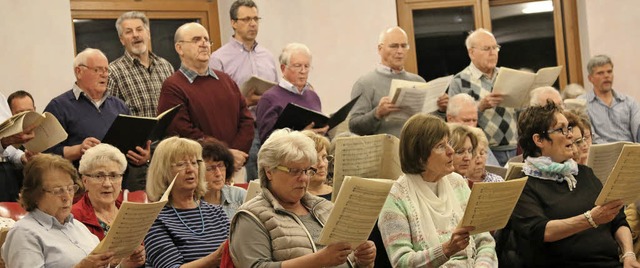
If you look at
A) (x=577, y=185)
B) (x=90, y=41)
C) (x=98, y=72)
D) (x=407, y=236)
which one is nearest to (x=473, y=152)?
(x=577, y=185)

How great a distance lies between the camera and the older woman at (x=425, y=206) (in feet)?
13.4

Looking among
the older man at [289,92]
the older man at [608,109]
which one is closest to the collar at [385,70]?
the older man at [289,92]

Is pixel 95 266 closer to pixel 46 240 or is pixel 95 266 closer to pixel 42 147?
pixel 46 240

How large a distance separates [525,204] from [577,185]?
267 millimetres

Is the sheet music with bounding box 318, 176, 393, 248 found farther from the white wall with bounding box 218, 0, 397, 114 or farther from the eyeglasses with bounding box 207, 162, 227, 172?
the white wall with bounding box 218, 0, 397, 114

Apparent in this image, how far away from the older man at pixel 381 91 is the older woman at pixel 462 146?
123cm

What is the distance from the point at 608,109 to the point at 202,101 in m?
3.61

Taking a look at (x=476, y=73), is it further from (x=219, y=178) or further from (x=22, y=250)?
(x=22, y=250)

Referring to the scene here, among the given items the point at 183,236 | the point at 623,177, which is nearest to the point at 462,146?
the point at 623,177

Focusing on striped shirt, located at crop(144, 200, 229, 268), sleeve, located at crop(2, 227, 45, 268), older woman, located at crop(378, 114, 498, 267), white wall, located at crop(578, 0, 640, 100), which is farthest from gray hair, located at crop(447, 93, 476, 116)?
white wall, located at crop(578, 0, 640, 100)

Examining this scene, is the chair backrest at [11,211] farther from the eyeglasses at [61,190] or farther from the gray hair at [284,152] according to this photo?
the gray hair at [284,152]

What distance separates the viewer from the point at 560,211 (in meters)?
4.56

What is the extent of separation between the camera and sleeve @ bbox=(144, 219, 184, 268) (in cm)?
402

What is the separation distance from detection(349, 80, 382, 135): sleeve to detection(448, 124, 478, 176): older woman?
1.38m
